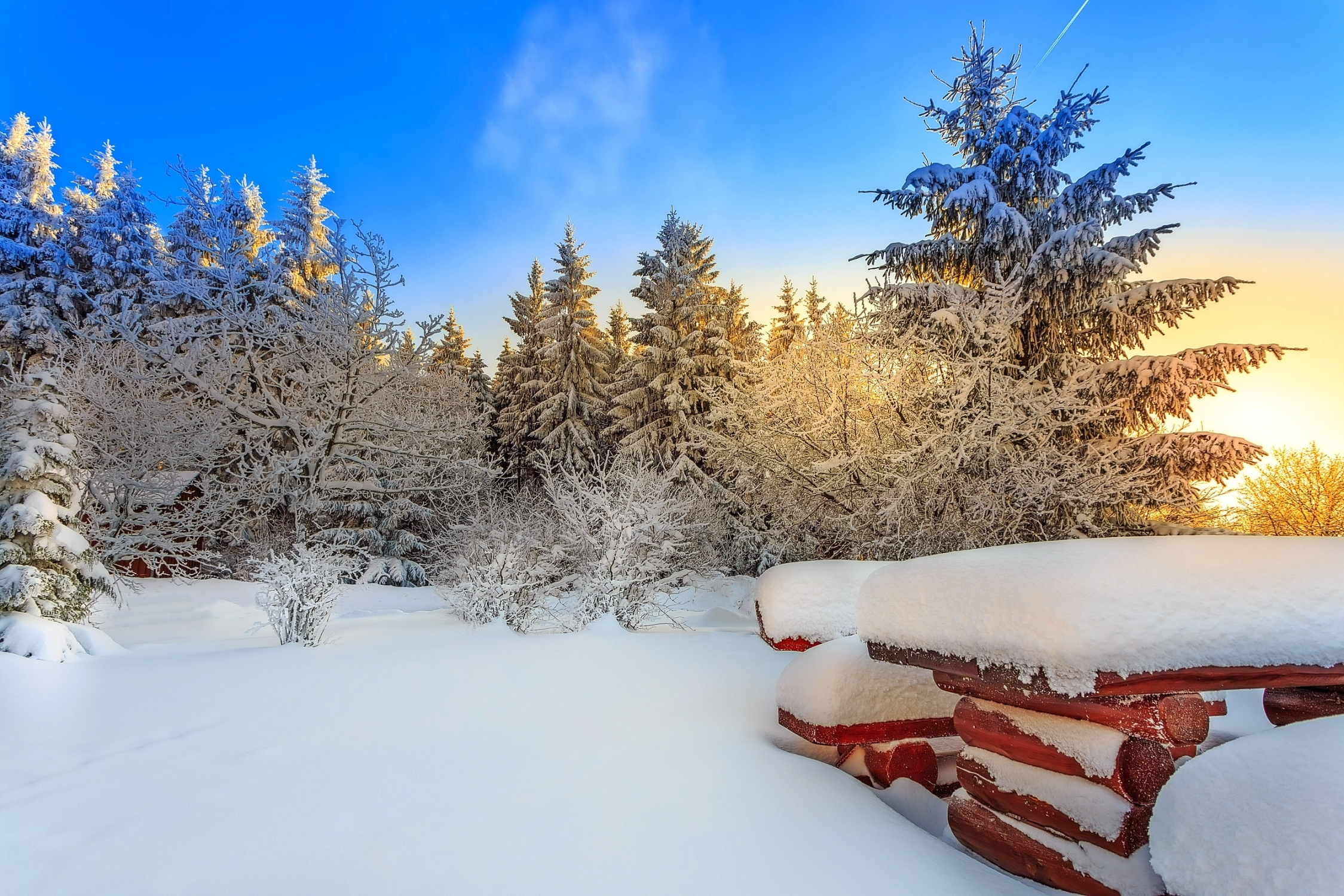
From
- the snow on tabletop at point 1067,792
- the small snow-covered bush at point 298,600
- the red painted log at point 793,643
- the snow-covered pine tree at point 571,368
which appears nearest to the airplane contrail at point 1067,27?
the red painted log at point 793,643

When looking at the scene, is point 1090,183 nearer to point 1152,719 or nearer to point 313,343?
point 1152,719

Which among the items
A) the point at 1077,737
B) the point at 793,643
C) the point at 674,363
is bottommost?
the point at 793,643

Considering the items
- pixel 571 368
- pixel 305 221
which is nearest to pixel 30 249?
pixel 305 221

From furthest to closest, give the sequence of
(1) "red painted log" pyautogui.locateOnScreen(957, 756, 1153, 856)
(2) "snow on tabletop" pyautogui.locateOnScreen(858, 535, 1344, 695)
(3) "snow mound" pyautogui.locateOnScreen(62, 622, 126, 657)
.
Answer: (3) "snow mound" pyautogui.locateOnScreen(62, 622, 126, 657) < (1) "red painted log" pyautogui.locateOnScreen(957, 756, 1153, 856) < (2) "snow on tabletop" pyautogui.locateOnScreen(858, 535, 1344, 695)

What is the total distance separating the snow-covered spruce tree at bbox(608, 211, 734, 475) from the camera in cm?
1888

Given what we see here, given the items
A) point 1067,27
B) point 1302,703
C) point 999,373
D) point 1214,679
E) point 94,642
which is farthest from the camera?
point 1067,27

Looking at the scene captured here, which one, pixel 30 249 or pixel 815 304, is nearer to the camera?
pixel 30 249

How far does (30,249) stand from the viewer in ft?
68.9

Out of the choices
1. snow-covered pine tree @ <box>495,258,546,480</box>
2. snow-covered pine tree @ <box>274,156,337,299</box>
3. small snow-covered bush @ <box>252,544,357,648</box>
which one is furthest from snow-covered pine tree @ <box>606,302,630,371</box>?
small snow-covered bush @ <box>252,544,357,648</box>

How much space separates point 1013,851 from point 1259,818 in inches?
36.0

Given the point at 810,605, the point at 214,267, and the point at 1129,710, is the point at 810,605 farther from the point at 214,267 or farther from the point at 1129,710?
the point at 214,267

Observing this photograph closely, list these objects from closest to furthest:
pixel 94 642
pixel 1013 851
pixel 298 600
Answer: pixel 1013 851
pixel 94 642
pixel 298 600

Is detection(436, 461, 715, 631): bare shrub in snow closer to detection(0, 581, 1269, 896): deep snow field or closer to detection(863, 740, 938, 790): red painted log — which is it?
detection(0, 581, 1269, 896): deep snow field

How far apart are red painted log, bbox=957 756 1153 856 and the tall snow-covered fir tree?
7.23 meters
